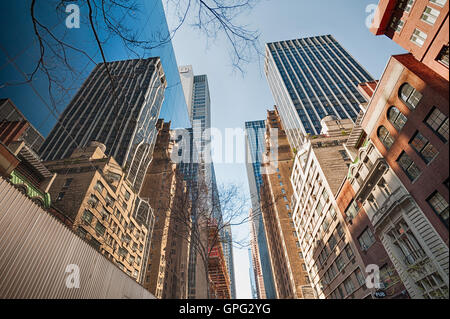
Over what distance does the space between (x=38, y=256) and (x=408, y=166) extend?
24.6 meters

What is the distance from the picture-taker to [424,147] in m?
14.8

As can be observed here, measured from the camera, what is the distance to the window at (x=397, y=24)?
24281 millimetres

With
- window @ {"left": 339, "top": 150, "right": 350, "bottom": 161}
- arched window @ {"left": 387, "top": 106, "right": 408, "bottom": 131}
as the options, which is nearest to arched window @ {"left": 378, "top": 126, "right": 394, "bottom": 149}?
arched window @ {"left": 387, "top": 106, "right": 408, "bottom": 131}

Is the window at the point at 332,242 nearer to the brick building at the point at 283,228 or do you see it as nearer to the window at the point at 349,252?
the window at the point at 349,252

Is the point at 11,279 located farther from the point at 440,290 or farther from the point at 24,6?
the point at 440,290

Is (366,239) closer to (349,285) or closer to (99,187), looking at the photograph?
(349,285)

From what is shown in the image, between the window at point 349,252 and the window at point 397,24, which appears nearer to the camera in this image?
the window at point 397,24

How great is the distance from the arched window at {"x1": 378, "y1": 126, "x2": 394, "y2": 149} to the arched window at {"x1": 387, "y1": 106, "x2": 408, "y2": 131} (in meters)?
1.21

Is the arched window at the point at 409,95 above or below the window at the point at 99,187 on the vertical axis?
Result: below

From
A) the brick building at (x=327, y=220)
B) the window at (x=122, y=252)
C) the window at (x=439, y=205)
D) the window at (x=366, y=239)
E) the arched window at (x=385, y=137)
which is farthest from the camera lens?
the window at (x=122, y=252)

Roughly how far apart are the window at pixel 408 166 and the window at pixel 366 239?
939 centimetres

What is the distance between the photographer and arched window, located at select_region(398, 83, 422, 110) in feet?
49.7

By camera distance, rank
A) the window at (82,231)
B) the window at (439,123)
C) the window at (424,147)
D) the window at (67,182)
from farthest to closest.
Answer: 1. the window at (67,182)
2. the window at (82,231)
3. the window at (424,147)
4. the window at (439,123)

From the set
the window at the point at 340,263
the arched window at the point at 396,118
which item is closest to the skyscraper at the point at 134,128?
the arched window at the point at 396,118
